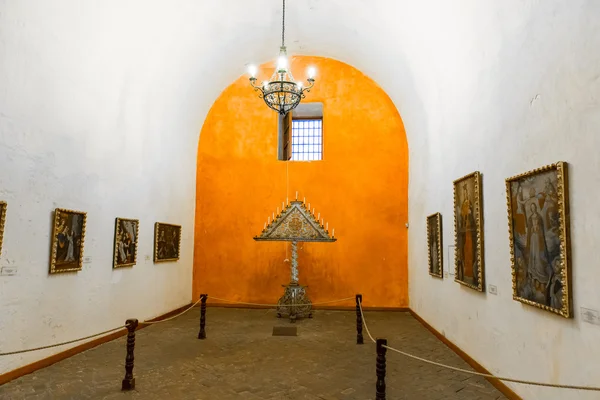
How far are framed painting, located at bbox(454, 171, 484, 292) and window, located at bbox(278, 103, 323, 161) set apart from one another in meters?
6.35

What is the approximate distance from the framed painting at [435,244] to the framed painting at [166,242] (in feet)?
20.8

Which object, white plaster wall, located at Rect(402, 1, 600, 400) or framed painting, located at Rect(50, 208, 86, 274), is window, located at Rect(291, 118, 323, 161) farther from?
framed painting, located at Rect(50, 208, 86, 274)

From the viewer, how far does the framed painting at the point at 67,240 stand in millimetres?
6793

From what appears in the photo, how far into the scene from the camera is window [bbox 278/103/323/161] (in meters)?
13.4

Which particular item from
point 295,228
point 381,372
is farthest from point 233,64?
point 381,372

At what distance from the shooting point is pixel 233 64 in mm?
12383

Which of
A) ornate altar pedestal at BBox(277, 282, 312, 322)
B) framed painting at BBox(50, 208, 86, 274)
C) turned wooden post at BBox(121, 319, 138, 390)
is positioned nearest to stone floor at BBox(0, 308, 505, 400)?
turned wooden post at BBox(121, 319, 138, 390)

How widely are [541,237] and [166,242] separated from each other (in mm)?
8790

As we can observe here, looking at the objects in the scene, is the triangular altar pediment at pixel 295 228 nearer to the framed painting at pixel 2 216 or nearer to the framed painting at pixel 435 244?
the framed painting at pixel 435 244

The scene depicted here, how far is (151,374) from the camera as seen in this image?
631cm

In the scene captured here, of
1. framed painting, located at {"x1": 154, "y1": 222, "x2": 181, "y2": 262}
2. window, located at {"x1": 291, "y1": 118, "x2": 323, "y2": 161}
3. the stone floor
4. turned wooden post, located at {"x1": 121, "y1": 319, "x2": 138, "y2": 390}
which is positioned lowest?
the stone floor

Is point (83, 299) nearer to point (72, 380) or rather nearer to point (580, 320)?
point (72, 380)

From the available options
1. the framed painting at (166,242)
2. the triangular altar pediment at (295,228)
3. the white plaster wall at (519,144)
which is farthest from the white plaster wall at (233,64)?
the triangular altar pediment at (295,228)

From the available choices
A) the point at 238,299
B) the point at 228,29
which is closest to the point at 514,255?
the point at 228,29
